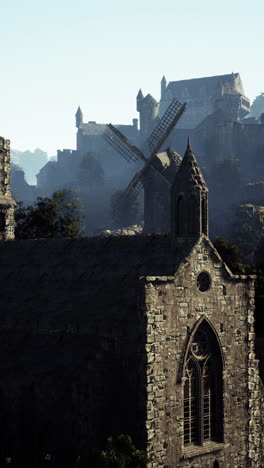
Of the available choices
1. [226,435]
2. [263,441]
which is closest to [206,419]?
[226,435]

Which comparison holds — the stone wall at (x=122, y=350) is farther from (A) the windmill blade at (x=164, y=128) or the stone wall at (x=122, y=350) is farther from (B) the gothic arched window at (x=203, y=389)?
(A) the windmill blade at (x=164, y=128)

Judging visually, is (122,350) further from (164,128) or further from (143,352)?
(164,128)

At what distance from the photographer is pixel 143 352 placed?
3381 centimetres

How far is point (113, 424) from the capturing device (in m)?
34.4

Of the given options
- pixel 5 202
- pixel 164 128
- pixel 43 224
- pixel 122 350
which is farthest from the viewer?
Answer: pixel 164 128

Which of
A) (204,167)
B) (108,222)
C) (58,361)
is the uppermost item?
(204,167)

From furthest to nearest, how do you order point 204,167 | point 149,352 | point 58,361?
point 204,167, point 58,361, point 149,352

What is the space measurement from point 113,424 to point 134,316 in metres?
4.69

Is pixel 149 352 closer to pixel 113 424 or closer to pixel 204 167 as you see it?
pixel 113 424

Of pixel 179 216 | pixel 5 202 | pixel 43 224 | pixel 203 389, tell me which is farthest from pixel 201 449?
pixel 43 224

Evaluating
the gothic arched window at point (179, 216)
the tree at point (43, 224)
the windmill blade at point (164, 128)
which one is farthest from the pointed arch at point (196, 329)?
the windmill blade at point (164, 128)

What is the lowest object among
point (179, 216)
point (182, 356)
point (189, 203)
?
point (182, 356)

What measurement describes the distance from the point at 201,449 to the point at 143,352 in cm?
592

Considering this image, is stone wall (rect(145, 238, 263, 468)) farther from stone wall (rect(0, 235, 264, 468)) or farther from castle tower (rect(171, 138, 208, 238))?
castle tower (rect(171, 138, 208, 238))
